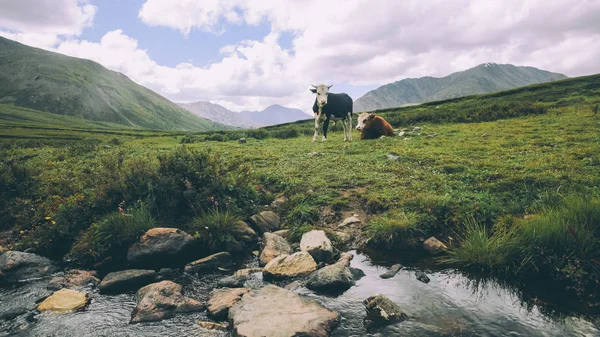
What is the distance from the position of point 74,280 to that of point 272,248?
4878 millimetres

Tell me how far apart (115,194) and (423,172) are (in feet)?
38.1

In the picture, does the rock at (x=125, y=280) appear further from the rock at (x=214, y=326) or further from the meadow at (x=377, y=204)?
the rock at (x=214, y=326)

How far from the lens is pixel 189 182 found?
1124 centimetres

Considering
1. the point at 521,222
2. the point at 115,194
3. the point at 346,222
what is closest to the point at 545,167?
the point at 521,222

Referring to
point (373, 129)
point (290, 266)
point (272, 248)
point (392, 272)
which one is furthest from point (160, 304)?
point (373, 129)

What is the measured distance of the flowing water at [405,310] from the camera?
5626mm

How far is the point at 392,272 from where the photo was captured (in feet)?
25.7

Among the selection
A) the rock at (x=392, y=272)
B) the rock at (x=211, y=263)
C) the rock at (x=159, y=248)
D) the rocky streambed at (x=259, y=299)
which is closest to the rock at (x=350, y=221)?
the rocky streambed at (x=259, y=299)

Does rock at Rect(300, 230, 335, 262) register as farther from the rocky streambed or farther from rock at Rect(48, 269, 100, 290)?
rock at Rect(48, 269, 100, 290)

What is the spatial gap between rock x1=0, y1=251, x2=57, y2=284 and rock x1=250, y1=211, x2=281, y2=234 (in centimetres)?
557

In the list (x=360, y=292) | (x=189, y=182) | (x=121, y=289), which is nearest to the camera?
(x=360, y=292)

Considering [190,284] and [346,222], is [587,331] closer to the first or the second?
[346,222]

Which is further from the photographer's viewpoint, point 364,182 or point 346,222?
point 364,182

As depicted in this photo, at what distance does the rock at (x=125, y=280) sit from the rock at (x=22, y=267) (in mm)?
2177
